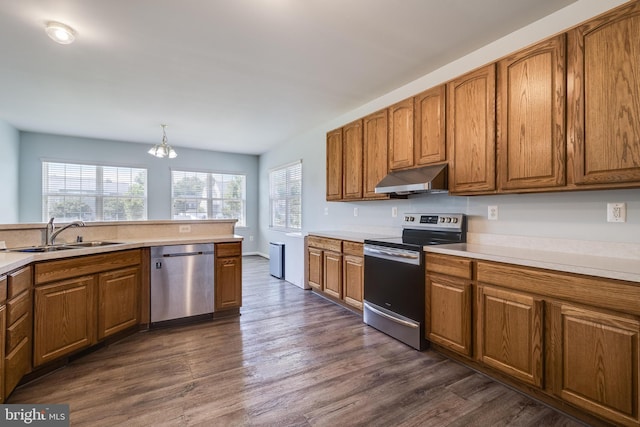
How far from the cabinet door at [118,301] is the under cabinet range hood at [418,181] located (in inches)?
101

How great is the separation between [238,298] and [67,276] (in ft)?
5.15

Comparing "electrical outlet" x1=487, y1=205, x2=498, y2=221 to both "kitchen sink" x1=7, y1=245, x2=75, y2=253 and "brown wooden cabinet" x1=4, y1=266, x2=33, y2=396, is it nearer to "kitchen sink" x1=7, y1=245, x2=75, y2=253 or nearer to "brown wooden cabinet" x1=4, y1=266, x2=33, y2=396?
"brown wooden cabinet" x1=4, y1=266, x2=33, y2=396

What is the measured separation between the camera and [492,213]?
2.67 m

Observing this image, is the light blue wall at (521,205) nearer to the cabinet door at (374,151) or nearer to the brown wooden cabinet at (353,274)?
the cabinet door at (374,151)

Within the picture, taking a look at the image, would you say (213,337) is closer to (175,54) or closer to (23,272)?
(23,272)

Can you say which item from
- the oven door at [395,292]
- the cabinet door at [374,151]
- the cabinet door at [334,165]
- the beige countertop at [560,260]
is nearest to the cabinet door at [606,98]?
the beige countertop at [560,260]

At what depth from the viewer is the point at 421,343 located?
2.61 metres

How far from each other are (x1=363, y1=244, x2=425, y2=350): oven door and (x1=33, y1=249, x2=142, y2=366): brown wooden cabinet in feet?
7.42

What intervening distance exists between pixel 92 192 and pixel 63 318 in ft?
15.8

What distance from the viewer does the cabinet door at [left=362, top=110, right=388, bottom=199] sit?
3484 mm

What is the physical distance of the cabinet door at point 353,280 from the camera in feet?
11.1

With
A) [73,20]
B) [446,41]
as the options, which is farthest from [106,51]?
[446,41]

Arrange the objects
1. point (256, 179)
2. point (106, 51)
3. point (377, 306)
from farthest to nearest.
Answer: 1. point (256, 179)
2. point (377, 306)
3. point (106, 51)

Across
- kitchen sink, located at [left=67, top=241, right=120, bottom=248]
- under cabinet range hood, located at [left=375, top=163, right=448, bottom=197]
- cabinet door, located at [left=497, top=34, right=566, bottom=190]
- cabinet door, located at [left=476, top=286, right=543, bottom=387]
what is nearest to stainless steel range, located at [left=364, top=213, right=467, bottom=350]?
under cabinet range hood, located at [left=375, top=163, right=448, bottom=197]
